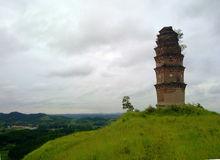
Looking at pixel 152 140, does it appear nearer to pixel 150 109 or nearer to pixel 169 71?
pixel 150 109

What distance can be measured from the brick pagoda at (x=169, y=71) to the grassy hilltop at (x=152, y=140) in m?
4.59

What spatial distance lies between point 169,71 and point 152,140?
1536cm

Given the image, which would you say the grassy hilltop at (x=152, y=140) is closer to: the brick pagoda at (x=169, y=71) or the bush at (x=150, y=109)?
the bush at (x=150, y=109)

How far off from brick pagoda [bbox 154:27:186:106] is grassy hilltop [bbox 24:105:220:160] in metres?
4.59

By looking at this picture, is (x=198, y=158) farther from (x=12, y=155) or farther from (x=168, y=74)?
(x=12, y=155)

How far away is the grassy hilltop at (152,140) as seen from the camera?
25.9 meters

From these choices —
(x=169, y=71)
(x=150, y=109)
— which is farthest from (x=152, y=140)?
(x=169, y=71)

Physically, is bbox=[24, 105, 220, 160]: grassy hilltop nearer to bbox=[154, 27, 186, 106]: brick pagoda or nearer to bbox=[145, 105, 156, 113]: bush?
bbox=[145, 105, 156, 113]: bush

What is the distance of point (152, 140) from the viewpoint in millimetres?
27734

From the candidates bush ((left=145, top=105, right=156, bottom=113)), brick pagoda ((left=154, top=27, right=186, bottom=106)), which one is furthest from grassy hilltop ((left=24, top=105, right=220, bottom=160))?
brick pagoda ((left=154, top=27, right=186, bottom=106))

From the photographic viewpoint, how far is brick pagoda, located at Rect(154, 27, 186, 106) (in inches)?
1625

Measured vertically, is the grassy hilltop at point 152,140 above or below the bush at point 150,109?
below

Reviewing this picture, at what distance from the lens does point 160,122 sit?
33.0 meters

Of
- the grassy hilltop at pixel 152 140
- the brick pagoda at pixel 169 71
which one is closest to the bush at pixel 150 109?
the grassy hilltop at pixel 152 140
